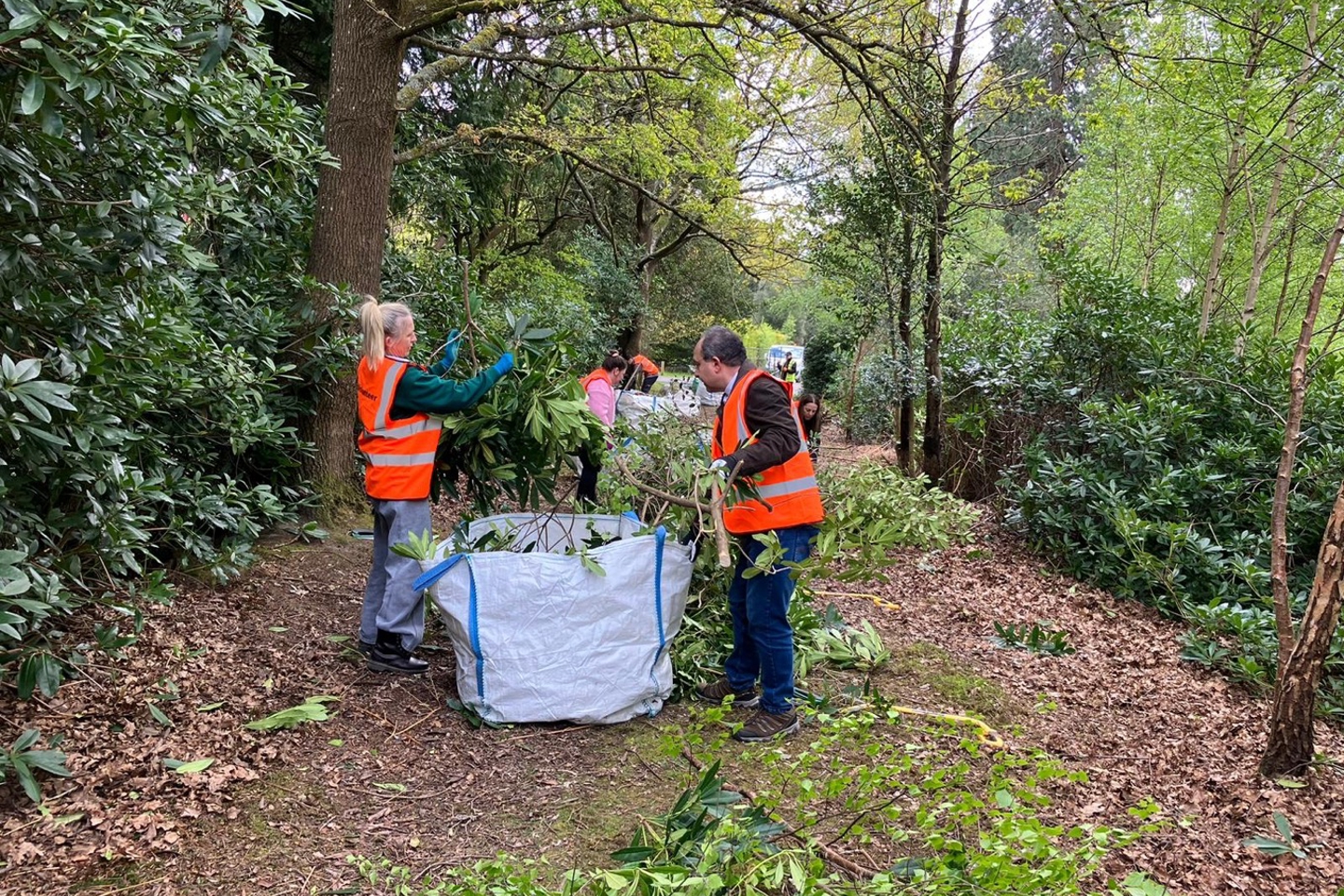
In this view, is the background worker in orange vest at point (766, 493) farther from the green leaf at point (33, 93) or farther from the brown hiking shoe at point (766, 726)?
the green leaf at point (33, 93)

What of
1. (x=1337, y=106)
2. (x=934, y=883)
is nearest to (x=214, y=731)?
(x=934, y=883)

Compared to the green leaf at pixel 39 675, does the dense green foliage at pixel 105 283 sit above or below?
above

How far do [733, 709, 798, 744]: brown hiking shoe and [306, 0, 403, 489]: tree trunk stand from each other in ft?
11.7

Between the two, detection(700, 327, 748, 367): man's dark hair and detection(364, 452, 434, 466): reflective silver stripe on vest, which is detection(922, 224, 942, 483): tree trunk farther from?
detection(364, 452, 434, 466): reflective silver stripe on vest

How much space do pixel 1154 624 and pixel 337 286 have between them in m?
6.17

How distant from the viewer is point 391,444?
3.79 m

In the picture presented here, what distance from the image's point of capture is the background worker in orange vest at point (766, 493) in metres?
3.48

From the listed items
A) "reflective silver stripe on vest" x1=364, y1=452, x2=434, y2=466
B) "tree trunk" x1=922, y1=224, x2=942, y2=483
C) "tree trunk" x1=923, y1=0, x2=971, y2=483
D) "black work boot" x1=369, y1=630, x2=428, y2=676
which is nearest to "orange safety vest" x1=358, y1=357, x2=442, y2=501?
"reflective silver stripe on vest" x1=364, y1=452, x2=434, y2=466

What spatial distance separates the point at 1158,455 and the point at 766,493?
15.2 feet

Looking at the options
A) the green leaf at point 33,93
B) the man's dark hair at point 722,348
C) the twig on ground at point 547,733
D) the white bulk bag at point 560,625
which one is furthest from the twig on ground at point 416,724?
the green leaf at point 33,93

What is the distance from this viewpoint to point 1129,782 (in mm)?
3475

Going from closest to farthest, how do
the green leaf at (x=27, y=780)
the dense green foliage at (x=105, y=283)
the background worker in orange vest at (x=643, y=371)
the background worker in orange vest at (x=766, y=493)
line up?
the dense green foliage at (x=105, y=283) < the green leaf at (x=27, y=780) < the background worker in orange vest at (x=766, y=493) < the background worker in orange vest at (x=643, y=371)

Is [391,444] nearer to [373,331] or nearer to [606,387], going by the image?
[373,331]

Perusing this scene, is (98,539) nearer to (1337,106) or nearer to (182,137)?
(182,137)
